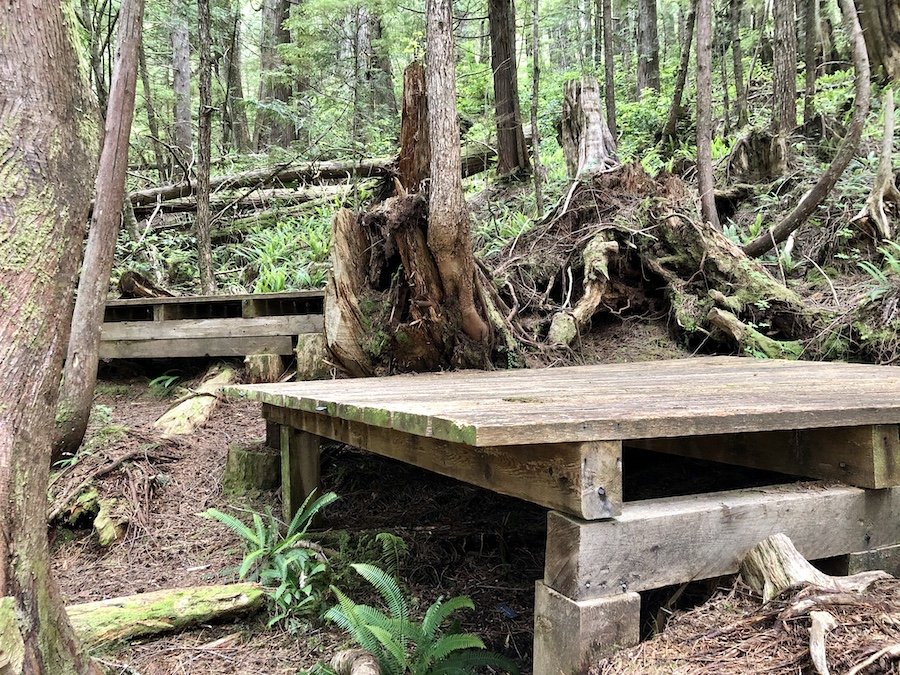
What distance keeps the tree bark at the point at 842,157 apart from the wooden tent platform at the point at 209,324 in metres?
5.58

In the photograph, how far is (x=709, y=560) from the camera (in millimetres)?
2412

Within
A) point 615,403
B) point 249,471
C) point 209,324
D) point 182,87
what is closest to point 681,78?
point 209,324

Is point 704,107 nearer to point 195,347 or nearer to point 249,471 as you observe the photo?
point 249,471

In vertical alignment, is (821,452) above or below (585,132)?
below

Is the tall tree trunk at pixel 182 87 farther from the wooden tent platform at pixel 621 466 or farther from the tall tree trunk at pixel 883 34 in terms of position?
the tall tree trunk at pixel 883 34

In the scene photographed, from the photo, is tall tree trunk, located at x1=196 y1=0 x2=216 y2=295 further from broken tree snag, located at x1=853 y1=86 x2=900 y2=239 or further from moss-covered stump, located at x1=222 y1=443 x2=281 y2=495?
broken tree snag, located at x1=853 y1=86 x2=900 y2=239

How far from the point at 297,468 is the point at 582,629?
2.99 m

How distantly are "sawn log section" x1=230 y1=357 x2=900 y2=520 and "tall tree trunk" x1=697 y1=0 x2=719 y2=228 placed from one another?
418 centimetres

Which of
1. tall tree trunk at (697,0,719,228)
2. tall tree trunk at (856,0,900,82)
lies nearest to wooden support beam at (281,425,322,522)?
tall tree trunk at (697,0,719,228)

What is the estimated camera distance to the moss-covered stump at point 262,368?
6988 mm

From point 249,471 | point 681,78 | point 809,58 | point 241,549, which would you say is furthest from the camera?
point 681,78

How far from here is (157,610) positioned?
3.42m

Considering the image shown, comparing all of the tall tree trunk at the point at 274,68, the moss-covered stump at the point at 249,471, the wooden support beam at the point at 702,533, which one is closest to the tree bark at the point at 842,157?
the wooden support beam at the point at 702,533

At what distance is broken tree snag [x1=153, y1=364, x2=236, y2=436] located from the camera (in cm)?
634
